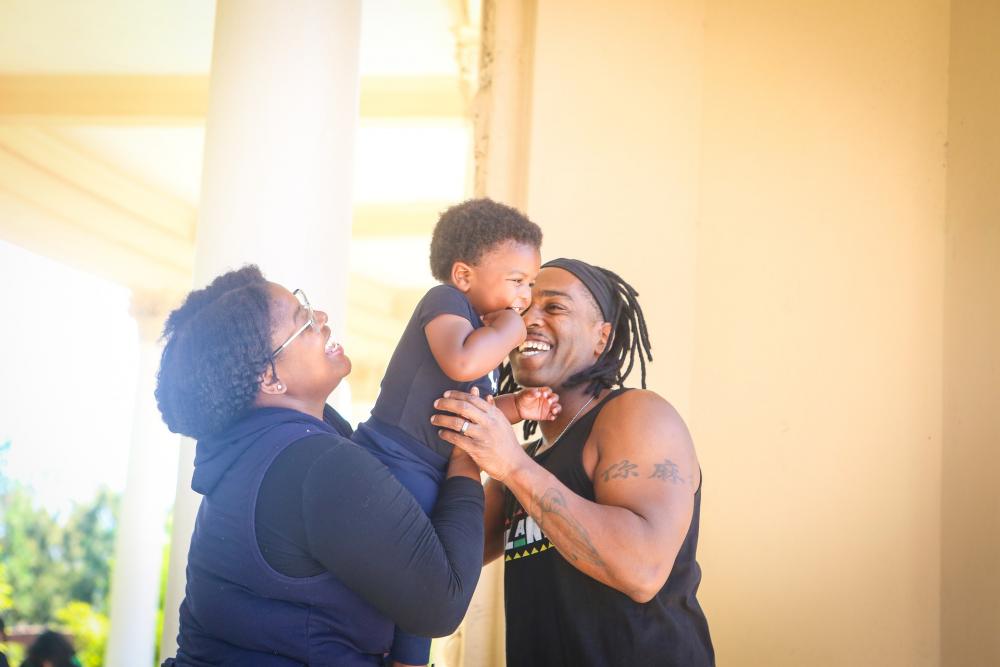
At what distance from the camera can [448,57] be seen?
9156 mm

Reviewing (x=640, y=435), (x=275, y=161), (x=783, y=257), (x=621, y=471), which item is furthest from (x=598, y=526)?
(x=275, y=161)

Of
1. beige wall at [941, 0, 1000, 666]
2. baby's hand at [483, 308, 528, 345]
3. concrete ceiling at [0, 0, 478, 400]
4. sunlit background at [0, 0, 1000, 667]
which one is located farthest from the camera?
concrete ceiling at [0, 0, 478, 400]

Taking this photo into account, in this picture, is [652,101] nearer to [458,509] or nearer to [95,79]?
[458,509]

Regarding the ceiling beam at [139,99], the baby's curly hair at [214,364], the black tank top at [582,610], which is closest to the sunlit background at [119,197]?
the ceiling beam at [139,99]

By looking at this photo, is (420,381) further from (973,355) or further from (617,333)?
(973,355)

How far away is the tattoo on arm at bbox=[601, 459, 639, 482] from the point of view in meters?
2.66

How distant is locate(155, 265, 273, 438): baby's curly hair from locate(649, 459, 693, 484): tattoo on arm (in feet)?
3.46

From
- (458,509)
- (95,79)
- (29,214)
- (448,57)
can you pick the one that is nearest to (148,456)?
(29,214)

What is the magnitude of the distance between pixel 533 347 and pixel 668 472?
67cm

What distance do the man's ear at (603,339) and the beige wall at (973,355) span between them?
1.31m

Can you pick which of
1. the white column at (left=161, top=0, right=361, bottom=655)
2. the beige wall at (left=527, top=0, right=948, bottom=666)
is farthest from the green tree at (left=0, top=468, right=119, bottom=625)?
the beige wall at (left=527, top=0, right=948, bottom=666)

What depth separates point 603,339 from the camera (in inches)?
128

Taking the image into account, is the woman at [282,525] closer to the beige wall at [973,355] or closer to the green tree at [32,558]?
the beige wall at [973,355]

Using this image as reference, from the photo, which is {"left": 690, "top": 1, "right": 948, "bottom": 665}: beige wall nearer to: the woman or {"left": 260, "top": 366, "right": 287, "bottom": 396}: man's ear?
the woman
